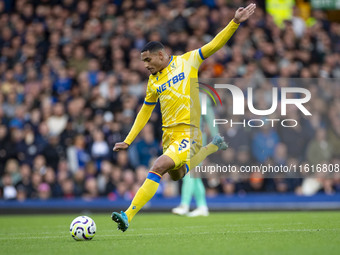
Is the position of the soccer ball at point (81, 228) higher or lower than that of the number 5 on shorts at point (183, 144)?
lower

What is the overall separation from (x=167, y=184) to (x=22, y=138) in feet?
13.1

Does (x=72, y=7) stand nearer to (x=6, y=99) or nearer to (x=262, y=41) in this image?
Result: (x=6, y=99)

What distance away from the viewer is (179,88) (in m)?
8.89

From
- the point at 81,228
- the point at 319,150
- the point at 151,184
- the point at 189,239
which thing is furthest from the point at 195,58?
the point at 319,150

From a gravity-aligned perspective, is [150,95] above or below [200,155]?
above

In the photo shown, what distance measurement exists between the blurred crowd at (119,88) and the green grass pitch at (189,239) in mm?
4961

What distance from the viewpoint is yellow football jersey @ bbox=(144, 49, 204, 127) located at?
890 cm

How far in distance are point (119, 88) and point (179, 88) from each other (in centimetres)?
873

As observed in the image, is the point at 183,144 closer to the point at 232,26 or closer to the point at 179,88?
the point at 179,88

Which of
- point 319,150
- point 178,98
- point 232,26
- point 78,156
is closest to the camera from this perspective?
point 232,26

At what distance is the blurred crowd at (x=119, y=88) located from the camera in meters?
15.9

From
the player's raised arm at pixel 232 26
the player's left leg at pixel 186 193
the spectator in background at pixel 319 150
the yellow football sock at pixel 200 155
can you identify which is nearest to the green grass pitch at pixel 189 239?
the yellow football sock at pixel 200 155

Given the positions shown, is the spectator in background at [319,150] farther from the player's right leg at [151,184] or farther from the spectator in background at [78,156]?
the player's right leg at [151,184]

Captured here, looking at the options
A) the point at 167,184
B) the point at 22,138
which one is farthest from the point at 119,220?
the point at 22,138
